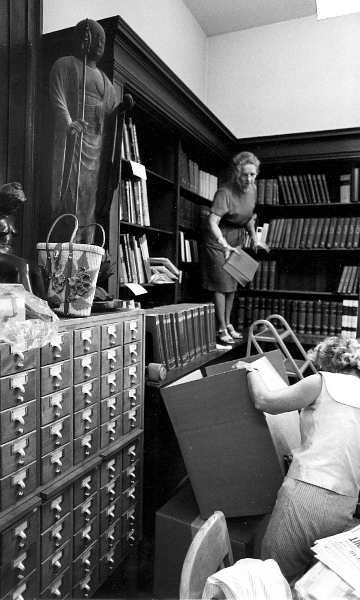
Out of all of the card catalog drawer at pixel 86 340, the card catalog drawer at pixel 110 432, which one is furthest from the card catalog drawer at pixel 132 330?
the card catalog drawer at pixel 110 432

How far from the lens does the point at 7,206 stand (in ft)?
5.02

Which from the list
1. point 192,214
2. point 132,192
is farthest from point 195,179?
point 132,192

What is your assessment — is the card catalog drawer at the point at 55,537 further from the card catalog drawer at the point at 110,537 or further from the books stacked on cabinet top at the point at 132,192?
the books stacked on cabinet top at the point at 132,192

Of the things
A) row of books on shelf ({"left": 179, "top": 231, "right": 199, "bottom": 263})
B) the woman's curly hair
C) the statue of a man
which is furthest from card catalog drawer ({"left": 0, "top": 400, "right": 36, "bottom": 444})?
row of books on shelf ({"left": 179, "top": 231, "right": 199, "bottom": 263})

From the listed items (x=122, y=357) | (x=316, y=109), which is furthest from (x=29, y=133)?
(x=316, y=109)

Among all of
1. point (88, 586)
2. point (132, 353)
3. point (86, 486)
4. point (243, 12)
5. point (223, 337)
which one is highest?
point (243, 12)

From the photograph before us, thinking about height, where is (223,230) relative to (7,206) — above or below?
above

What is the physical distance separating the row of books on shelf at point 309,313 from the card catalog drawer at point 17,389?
3169 mm

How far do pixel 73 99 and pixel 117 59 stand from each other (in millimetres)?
445

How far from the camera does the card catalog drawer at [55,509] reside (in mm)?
1518

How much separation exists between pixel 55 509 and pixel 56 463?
157 mm

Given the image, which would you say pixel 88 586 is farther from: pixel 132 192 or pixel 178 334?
pixel 132 192

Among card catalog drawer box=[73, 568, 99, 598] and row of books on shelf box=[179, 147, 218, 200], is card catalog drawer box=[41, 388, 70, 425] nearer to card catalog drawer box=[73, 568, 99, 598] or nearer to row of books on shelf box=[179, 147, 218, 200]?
card catalog drawer box=[73, 568, 99, 598]

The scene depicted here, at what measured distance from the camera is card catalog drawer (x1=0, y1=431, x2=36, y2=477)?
1323 mm
